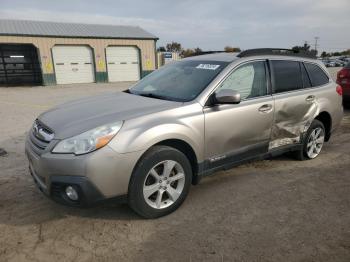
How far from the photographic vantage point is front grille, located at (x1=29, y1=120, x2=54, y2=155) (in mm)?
3059

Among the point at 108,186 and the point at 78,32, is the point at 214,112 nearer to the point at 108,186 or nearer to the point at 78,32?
the point at 108,186

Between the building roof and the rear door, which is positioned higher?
the building roof

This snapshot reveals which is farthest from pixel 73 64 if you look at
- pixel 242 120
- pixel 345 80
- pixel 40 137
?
pixel 242 120

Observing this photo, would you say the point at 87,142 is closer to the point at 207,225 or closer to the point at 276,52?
the point at 207,225

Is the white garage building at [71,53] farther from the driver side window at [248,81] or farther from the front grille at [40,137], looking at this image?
the driver side window at [248,81]

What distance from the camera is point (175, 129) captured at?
323 cm

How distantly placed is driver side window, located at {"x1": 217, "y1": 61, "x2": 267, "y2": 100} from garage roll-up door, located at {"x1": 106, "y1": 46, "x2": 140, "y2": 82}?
23.6 m

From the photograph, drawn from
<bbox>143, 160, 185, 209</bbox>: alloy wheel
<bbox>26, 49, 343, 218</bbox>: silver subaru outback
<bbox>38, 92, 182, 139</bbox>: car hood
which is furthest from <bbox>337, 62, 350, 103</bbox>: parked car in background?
<bbox>143, 160, 185, 209</bbox>: alloy wheel

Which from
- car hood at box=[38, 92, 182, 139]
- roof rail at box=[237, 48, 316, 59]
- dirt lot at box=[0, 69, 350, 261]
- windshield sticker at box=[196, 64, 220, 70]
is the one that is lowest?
dirt lot at box=[0, 69, 350, 261]

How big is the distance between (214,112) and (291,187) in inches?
60.8

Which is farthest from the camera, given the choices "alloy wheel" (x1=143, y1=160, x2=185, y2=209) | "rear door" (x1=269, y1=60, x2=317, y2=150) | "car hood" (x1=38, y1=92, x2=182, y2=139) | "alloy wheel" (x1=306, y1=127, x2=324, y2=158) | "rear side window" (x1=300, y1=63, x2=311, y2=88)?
"alloy wheel" (x1=306, y1=127, x2=324, y2=158)

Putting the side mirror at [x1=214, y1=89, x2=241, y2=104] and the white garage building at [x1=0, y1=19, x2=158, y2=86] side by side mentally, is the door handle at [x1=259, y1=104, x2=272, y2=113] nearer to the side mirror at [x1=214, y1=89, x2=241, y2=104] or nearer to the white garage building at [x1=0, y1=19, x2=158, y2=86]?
the side mirror at [x1=214, y1=89, x2=241, y2=104]

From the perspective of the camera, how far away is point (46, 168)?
288 centimetres

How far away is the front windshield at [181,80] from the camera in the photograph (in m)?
3.69
